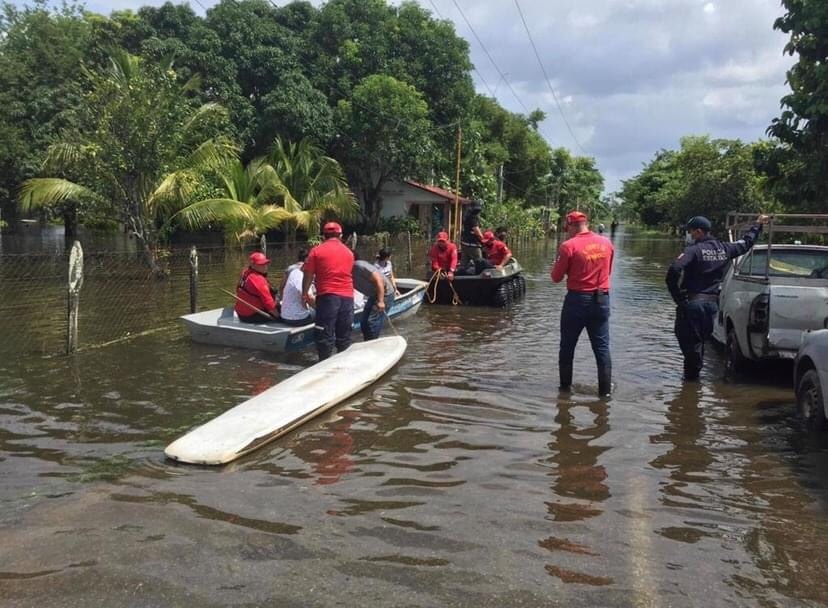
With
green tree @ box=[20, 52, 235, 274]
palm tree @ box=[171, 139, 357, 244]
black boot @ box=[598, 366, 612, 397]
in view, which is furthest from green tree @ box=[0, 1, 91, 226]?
black boot @ box=[598, 366, 612, 397]

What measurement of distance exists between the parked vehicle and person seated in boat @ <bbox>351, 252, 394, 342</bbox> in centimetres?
474

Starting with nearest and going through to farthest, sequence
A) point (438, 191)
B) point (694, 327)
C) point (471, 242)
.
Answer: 1. point (694, 327)
2. point (471, 242)
3. point (438, 191)

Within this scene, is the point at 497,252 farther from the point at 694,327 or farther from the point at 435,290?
the point at 694,327

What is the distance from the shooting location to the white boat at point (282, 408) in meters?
4.98

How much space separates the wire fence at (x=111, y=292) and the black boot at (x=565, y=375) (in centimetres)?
595

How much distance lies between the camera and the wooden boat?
14.2 m

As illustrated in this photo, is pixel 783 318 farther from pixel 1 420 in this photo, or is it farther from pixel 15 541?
pixel 1 420

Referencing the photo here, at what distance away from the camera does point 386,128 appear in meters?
27.7

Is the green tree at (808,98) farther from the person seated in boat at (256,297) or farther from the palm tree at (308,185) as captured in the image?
the palm tree at (308,185)

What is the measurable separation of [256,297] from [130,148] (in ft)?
34.7

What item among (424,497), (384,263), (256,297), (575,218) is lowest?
(424,497)

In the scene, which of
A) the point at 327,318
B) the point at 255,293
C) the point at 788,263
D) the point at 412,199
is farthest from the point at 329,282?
the point at 412,199

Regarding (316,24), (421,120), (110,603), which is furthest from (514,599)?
(316,24)

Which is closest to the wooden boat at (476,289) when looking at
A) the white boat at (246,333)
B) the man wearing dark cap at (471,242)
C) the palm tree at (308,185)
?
the man wearing dark cap at (471,242)
